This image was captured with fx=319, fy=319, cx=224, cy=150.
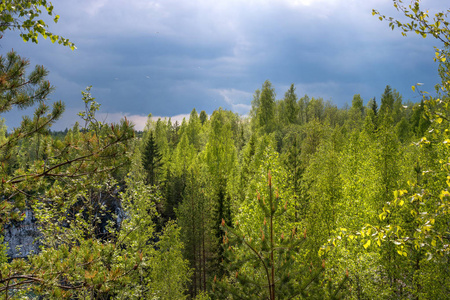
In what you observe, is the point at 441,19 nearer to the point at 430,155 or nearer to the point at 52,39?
the point at 52,39

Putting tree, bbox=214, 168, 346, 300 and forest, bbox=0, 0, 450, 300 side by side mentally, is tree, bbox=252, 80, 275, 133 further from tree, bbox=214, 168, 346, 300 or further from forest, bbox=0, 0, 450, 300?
tree, bbox=214, 168, 346, 300

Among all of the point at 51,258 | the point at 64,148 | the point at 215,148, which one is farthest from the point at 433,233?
the point at 215,148

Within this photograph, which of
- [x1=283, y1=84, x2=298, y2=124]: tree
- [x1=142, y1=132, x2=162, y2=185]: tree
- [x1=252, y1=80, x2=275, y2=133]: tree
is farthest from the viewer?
[x1=283, y1=84, x2=298, y2=124]: tree

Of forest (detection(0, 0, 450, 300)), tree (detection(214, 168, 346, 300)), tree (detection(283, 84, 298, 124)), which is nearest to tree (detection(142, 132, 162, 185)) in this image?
forest (detection(0, 0, 450, 300))

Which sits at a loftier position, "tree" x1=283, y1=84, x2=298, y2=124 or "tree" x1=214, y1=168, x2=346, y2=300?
"tree" x1=283, y1=84, x2=298, y2=124

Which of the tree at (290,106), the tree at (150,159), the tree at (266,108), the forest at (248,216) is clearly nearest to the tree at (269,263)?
the forest at (248,216)

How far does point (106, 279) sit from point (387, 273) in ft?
36.0

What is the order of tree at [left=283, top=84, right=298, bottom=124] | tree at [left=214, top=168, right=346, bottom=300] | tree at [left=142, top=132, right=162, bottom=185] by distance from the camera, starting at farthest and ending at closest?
tree at [left=283, top=84, right=298, bottom=124]
tree at [left=142, top=132, right=162, bottom=185]
tree at [left=214, top=168, right=346, bottom=300]

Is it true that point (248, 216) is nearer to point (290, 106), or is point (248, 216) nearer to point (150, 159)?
point (150, 159)

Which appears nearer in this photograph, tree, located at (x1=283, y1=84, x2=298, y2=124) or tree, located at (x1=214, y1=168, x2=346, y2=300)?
tree, located at (x1=214, y1=168, x2=346, y2=300)

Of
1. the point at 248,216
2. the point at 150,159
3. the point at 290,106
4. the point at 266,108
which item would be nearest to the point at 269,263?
the point at 248,216

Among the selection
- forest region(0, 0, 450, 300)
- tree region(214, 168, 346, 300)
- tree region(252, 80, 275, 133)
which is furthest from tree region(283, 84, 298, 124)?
tree region(214, 168, 346, 300)

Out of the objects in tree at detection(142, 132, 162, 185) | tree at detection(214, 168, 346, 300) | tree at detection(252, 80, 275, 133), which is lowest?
tree at detection(214, 168, 346, 300)

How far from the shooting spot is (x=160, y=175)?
49594 millimetres
